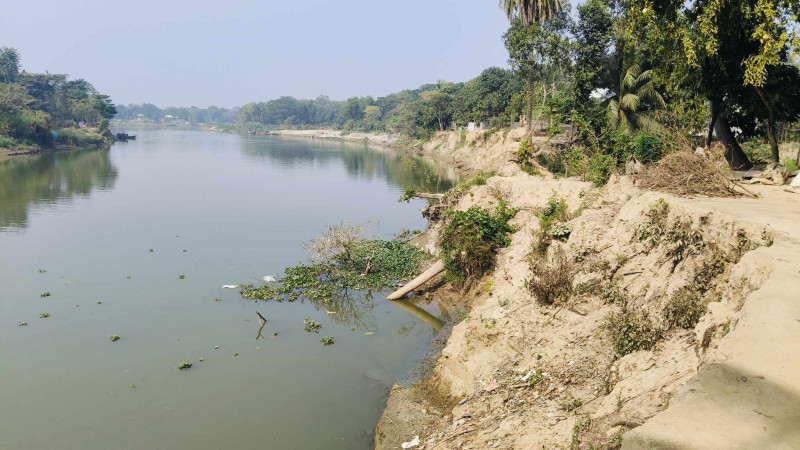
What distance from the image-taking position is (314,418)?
1089 cm

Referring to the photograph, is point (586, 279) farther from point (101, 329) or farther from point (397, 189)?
point (397, 189)

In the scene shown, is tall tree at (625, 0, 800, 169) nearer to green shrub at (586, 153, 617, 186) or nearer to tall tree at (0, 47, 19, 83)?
green shrub at (586, 153, 617, 186)

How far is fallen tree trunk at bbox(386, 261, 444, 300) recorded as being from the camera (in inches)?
664

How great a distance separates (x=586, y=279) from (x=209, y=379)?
8869 millimetres

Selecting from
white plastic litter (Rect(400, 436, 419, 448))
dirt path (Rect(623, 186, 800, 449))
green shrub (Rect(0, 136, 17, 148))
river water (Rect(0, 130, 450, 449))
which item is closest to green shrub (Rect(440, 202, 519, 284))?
river water (Rect(0, 130, 450, 449))

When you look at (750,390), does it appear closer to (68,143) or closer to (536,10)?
(536,10)

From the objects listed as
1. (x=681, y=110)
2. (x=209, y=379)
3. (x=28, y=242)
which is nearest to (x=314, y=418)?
(x=209, y=379)

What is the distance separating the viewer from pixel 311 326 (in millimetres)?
15297

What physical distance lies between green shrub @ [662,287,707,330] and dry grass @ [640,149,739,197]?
3.84m

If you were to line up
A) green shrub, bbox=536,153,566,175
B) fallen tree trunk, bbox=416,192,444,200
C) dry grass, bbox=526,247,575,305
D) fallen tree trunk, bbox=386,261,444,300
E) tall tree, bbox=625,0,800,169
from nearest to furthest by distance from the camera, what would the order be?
dry grass, bbox=526,247,575,305
tall tree, bbox=625,0,800,169
fallen tree trunk, bbox=386,261,444,300
fallen tree trunk, bbox=416,192,444,200
green shrub, bbox=536,153,566,175

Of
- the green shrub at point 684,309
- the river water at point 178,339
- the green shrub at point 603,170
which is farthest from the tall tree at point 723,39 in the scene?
the river water at point 178,339

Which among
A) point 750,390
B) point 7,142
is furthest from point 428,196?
point 7,142

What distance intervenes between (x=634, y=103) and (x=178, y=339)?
25.7 meters

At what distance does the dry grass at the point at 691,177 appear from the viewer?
36.0 ft
